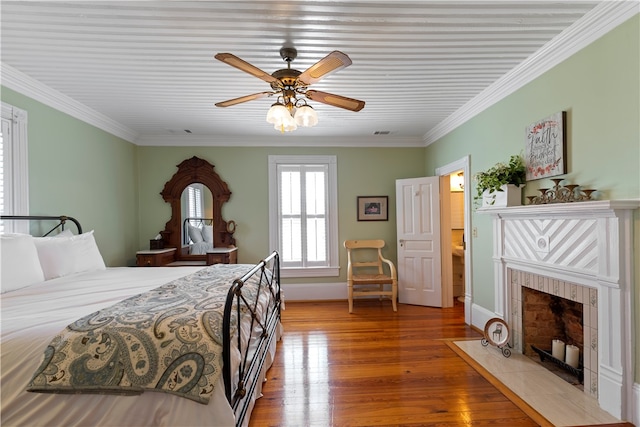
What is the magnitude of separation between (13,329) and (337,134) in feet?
13.7

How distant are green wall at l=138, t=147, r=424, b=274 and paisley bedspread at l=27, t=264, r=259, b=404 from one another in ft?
11.3

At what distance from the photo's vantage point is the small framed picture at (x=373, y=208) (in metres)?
5.06

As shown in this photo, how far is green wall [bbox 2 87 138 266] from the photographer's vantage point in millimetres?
2930

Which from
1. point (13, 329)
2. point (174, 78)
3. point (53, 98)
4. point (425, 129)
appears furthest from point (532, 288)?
point (53, 98)

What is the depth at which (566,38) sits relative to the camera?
2.24 meters

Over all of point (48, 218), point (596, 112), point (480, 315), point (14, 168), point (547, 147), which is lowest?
point (480, 315)

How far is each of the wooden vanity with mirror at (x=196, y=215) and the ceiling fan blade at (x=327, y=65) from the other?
3078mm

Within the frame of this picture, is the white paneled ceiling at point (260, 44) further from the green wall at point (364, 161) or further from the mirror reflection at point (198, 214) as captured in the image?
the mirror reflection at point (198, 214)

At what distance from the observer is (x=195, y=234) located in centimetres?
482

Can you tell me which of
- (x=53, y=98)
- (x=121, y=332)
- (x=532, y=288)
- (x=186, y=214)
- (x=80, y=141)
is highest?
(x=53, y=98)

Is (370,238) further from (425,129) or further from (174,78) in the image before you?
(174,78)

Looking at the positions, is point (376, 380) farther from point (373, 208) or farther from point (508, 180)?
point (373, 208)

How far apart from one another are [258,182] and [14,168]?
2808 mm

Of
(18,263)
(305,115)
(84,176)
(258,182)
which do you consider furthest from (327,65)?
(84,176)
